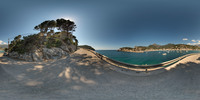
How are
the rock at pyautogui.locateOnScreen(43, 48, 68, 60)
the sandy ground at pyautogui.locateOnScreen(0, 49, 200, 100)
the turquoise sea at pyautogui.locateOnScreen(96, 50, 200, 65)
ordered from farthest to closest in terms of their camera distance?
the turquoise sea at pyautogui.locateOnScreen(96, 50, 200, 65) < the rock at pyautogui.locateOnScreen(43, 48, 68, 60) < the sandy ground at pyautogui.locateOnScreen(0, 49, 200, 100)

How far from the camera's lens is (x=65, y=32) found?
69.8ft

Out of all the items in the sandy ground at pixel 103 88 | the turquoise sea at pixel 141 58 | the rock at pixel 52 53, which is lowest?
the turquoise sea at pixel 141 58

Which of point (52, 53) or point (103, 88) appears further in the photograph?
point (52, 53)

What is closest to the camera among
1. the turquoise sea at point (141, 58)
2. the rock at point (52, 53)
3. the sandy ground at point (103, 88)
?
the sandy ground at point (103, 88)

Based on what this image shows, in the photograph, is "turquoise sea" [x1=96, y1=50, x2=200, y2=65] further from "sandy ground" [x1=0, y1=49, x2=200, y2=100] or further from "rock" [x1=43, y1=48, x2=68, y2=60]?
"sandy ground" [x1=0, y1=49, x2=200, y2=100]

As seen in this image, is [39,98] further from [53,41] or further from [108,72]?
[53,41]

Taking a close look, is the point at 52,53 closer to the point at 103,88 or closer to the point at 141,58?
the point at 103,88

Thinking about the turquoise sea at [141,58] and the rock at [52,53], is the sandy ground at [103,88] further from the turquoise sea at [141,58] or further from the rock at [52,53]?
the turquoise sea at [141,58]

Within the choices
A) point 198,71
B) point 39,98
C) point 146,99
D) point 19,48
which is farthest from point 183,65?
point 19,48

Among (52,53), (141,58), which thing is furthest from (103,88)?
Answer: (141,58)

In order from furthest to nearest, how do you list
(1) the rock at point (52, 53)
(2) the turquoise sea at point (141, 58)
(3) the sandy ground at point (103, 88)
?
(2) the turquoise sea at point (141, 58) < (1) the rock at point (52, 53) < (3) the sandy ground at point (103, 88)

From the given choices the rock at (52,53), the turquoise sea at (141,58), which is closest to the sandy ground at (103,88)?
the rock at (52,53)

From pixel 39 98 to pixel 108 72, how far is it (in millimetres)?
4194

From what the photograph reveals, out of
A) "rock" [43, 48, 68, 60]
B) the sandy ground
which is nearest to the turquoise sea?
"rock" [43, 48, 68, 60]
